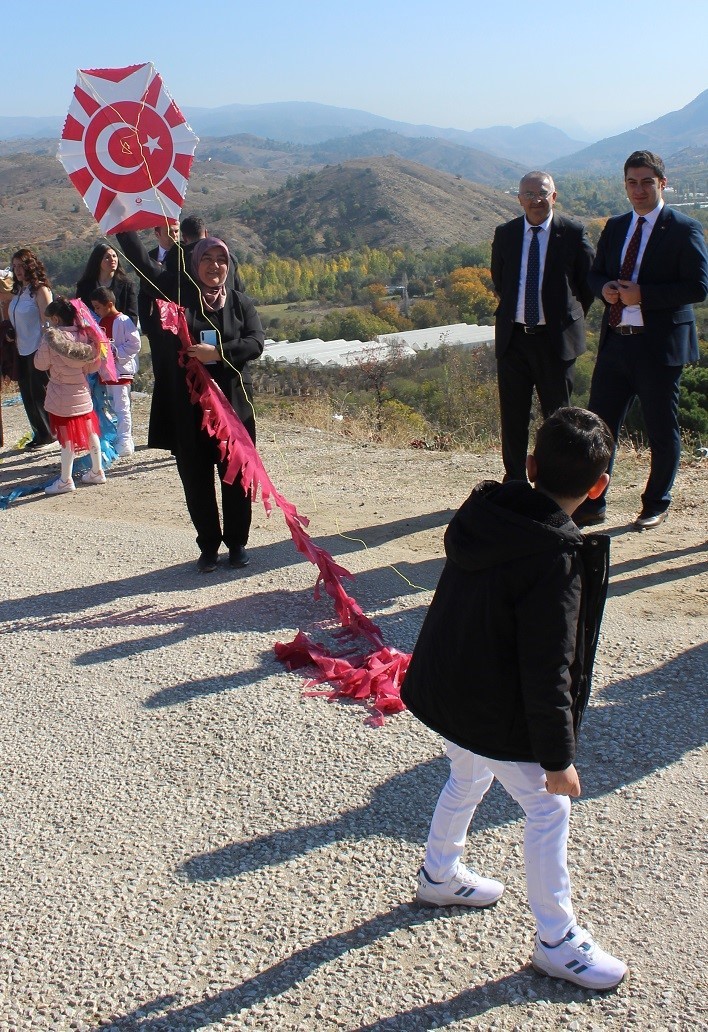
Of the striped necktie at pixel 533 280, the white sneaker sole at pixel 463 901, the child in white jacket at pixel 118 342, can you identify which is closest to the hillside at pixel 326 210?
the child in white jacket at pixel 118 342

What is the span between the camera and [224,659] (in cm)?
475

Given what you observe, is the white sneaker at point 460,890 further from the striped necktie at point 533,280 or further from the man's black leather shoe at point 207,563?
the striped necktie at point 533,280

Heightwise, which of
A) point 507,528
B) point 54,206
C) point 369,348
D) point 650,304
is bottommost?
point 369,348

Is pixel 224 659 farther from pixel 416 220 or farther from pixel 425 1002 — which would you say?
pixel 416 220

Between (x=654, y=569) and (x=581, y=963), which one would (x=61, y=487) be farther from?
(x=581, y=963)

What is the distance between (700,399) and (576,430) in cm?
1512

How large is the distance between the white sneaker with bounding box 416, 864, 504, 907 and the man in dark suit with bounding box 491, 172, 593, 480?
3759 mm

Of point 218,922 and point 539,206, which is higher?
point 539,206

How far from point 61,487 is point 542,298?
439 centimetres

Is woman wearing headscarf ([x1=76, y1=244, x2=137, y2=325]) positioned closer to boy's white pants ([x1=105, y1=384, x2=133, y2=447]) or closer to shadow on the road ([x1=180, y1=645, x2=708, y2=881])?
boy's white pants ([x1=105, y1=384, x2=133, y2=447])

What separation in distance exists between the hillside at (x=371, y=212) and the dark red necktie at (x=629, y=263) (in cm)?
8214

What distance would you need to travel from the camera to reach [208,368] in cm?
555

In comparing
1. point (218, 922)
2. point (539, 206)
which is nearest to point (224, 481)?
point (539, 206)


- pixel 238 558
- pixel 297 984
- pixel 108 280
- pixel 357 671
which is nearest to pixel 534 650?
pixel 297 984
